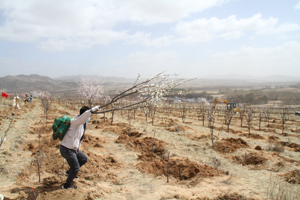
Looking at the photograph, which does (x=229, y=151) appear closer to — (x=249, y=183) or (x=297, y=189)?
(x=249, y=183)

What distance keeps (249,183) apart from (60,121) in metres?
4.72

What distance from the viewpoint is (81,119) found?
2.99 metres

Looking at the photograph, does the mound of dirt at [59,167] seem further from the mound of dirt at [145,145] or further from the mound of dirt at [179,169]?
the mound of dirt at [145,145]

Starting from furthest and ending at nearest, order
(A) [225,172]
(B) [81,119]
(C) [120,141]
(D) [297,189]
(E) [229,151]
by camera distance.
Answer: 1. (C) [120,141]
2. (E) [229,151]
3. (A) [225,172]
4. (D) [297,189]
5. (B) [81,119]

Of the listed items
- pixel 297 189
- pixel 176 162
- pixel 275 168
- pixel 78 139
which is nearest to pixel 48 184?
pixel 78 139

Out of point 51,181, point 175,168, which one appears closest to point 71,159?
point 51,181

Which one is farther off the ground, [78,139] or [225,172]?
[78,139]

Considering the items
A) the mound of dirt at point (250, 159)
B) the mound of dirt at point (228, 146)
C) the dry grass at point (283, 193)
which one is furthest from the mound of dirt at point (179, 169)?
the mound of dirt at point (228, 146)

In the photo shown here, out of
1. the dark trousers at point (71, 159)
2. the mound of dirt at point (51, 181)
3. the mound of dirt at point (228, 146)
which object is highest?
the dark trousers at point (71, 159)

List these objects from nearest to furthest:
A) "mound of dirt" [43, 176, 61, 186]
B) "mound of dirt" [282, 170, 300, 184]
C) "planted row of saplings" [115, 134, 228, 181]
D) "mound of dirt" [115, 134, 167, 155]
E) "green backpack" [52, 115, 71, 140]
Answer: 1. "green backpack" [52, 115, 71, 140]
2. "mound of dirt" [43, 176, 61, 186]
3. "mound of dirt" [282, 170, 300, 184]
4. "planted row of saplings" [115, 134, 228, 181]
5. "mound of dirt" [115, 134, 167, 155]

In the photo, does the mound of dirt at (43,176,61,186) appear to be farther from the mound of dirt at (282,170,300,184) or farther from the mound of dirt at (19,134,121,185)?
the mound of dirt at (282,170,300,184)

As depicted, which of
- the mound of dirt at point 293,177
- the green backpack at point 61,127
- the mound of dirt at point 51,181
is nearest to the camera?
the green backpack at point 61,127

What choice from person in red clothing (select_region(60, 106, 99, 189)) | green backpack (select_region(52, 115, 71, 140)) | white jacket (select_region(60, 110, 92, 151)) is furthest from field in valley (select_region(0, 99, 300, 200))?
green backpack (select_region(52, 115, 71, 140))

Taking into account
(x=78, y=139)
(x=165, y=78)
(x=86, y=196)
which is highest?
(x=165, y=78)
